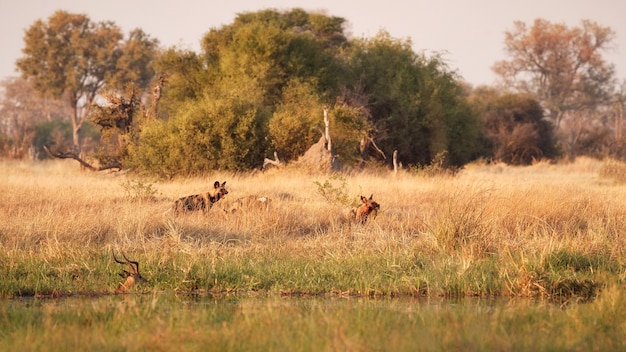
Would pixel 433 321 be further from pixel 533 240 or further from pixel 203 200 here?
pixel 203 200

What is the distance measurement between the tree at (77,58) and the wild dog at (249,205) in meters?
36.4

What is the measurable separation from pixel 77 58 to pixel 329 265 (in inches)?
1709

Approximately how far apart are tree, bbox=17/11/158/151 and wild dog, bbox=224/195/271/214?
36.4 metres

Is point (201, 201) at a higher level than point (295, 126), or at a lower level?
lower

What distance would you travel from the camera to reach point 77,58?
49.8 metres

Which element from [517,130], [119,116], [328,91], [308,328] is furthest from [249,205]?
[517,130]

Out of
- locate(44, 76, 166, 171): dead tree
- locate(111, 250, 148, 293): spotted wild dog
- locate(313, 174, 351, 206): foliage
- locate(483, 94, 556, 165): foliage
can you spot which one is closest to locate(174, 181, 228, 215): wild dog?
locate(313, 174, 351, 206): foliage

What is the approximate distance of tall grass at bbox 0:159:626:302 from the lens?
8500 mm

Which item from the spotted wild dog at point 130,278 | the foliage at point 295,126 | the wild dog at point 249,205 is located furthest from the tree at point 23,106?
the spotted wild dog at point 130,278

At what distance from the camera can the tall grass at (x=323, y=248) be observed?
8.50 meters

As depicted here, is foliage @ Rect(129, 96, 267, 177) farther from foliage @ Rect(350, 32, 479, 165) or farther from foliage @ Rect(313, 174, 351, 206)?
foliage @ Rect(313, 174, 351, 206)

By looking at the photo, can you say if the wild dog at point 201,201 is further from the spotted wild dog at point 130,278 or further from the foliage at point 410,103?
the foliage at point 410,103

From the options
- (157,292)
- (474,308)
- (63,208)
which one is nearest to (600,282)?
(474,308)

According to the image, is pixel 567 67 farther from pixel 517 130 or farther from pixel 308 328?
pixel 308 328
